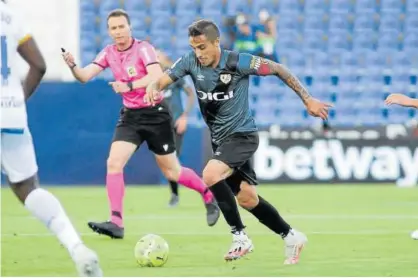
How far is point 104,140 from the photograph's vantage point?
64.4ft

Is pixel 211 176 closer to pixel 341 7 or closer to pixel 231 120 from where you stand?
pixel 231 120

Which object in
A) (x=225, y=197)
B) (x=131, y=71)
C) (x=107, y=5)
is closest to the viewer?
(x=225, y=197)

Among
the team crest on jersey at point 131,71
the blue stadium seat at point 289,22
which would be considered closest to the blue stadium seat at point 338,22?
the blue stadium seat at point 289,22

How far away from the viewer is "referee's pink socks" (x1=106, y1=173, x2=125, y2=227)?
11.2m

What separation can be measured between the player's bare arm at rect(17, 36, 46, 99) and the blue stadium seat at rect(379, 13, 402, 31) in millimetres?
18071

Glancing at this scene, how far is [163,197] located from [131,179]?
2495mm

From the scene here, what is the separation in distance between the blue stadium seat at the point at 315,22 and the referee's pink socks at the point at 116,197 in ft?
44.1

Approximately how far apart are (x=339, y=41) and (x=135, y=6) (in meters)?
4.31

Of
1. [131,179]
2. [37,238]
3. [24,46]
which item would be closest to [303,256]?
[37,238]

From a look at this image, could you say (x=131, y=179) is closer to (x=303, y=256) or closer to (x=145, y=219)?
(x=145, y=219)

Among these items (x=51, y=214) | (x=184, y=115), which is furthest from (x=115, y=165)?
(x=184, y=115)

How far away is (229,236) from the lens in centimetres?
1145

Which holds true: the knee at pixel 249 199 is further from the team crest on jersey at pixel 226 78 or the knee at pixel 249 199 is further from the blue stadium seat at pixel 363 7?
the blue stadium seat at pixel 363 7

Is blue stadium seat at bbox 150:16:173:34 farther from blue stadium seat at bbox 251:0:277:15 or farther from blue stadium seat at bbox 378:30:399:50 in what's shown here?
blue stadium seat at bbox 378:30:399:50
